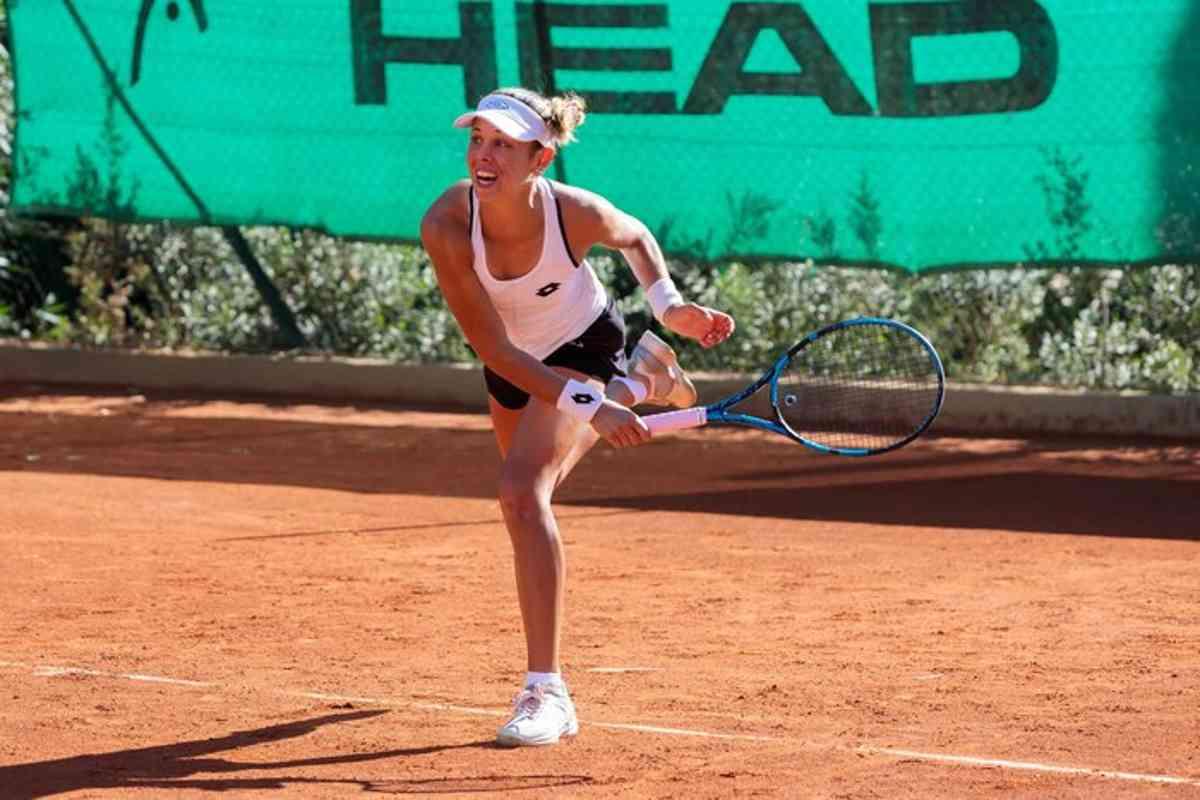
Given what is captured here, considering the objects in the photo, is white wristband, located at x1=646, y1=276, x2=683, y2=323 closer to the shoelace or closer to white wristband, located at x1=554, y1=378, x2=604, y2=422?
white wristband, located at x1=554, y1=378, x2=604, y2=422

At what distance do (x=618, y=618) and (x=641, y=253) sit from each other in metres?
1.66

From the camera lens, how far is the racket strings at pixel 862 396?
7094 millimetres

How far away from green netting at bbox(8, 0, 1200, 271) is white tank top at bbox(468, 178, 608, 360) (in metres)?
5.47

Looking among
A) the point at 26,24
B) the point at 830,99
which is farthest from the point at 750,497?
the point at 26,24

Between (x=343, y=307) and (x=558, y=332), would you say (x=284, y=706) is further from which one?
(x=343, y=307)

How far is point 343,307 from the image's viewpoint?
13.2m

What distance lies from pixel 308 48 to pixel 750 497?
4217mm

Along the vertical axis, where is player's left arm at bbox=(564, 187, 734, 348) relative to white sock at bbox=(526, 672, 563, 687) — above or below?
above

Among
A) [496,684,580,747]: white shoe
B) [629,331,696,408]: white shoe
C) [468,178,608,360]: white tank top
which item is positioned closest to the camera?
[496,684,580,747]: white shoe

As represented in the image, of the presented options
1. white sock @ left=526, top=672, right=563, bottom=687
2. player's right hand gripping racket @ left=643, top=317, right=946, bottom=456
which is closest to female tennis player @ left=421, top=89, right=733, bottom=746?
white sock @ left=526, top=672, right=563, bottom=687

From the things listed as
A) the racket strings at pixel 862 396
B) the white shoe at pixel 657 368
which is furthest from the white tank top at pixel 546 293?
the racket strings at pixel 862 396

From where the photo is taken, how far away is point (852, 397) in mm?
7488

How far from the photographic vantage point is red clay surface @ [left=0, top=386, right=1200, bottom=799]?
532 cm

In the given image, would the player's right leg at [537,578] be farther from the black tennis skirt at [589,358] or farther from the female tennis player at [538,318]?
the black tennis skirt at [589,358]
